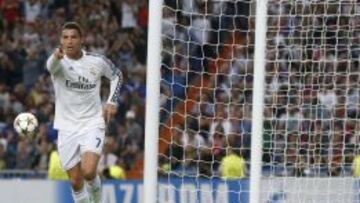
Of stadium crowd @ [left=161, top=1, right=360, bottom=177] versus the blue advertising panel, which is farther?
the blue advertising panel

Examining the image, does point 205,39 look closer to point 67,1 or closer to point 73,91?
point 73,91

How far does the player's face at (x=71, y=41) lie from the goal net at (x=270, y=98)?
0.78 m

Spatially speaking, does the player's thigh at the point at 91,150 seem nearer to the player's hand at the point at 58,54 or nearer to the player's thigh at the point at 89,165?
the player's thigh at the point at 89,165

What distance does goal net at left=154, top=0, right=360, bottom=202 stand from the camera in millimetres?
10242

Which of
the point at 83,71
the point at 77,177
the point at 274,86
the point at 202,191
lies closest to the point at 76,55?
the point at 83,71

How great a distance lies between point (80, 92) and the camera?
9.88m

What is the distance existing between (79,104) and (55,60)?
494 mm

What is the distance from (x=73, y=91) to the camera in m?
9.88

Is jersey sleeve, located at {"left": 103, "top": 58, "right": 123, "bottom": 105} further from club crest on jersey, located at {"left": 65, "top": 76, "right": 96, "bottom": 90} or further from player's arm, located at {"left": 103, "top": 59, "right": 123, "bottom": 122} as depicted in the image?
A: club crest on jersey, located at {"left": 65, "top": 76, "right": 96, "bottom": 90}

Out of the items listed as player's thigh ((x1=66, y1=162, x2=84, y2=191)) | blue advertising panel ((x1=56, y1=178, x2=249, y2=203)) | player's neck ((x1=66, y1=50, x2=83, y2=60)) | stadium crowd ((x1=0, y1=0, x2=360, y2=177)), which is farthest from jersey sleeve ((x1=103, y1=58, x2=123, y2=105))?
Result: blue advertising panel ((x1=56, y1=178, x2=249, y2=203))

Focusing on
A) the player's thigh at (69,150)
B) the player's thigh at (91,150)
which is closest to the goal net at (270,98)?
the player's thigh at (91,150)

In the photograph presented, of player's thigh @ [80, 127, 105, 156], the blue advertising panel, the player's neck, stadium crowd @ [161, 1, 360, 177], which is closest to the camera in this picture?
player's thigh @ [80, 127, 105, 156]

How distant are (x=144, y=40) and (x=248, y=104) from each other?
6694 millimetres

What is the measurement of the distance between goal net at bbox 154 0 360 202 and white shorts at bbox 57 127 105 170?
72 centimetres
